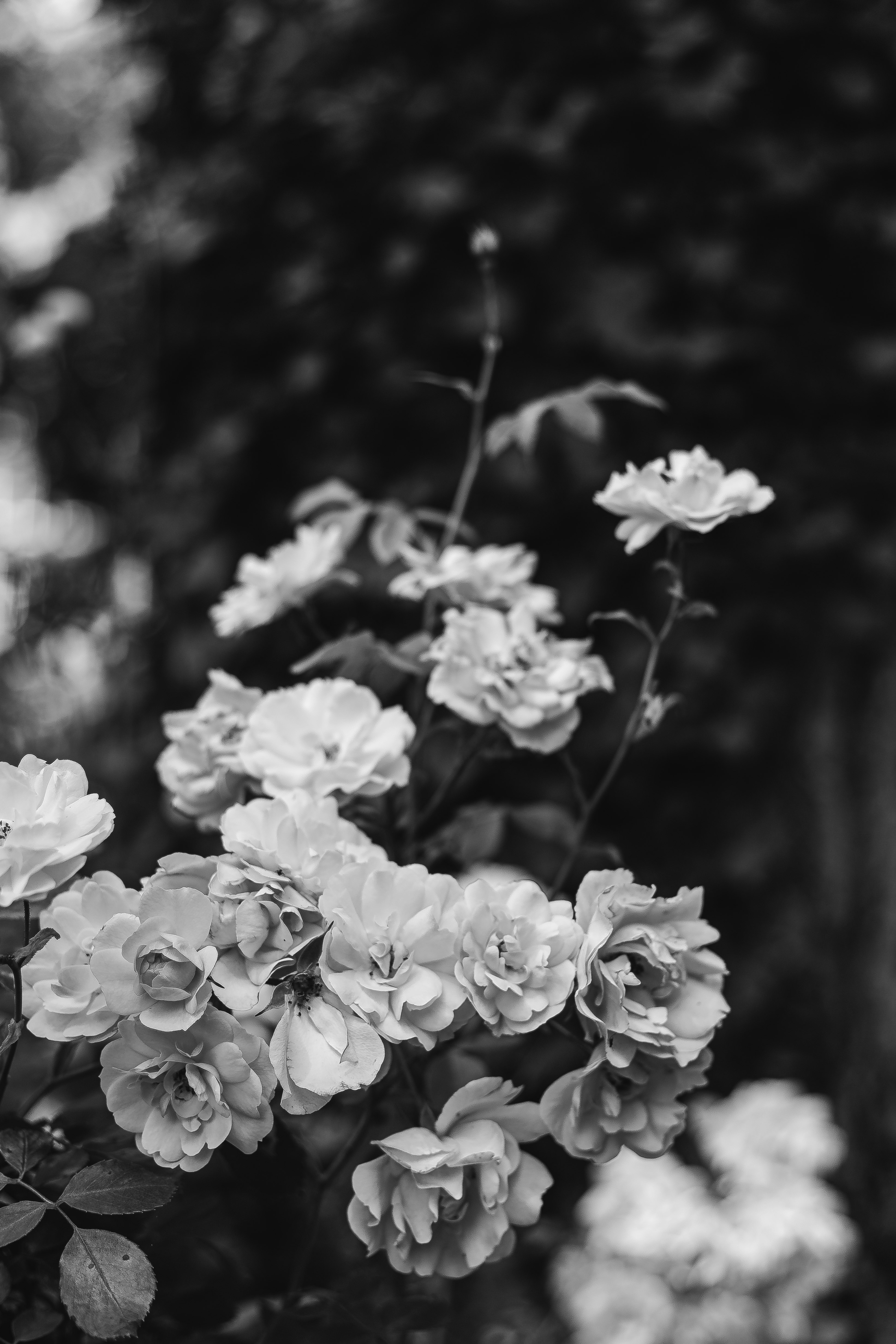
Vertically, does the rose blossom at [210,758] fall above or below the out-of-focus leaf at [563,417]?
above

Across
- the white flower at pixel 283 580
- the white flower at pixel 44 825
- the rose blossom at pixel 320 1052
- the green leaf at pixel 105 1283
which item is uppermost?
the white flower at pixel 44 825

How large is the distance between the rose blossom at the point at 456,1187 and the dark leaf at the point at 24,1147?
16cm

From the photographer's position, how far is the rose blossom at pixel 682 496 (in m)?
0.63

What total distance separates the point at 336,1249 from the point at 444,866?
0.82 m

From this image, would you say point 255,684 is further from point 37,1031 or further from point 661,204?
point 37,1031

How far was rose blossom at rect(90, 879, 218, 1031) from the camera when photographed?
454 mm

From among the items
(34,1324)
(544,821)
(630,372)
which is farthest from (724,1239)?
(630,372)

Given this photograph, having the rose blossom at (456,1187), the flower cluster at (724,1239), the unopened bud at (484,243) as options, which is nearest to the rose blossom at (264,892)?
the rose blossom at (456,1187)

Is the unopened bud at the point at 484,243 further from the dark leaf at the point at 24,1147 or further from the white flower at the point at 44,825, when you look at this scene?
the dark leaf at the point at 24,1147

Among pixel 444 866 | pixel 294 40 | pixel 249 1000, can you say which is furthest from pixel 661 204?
pixel 249 1000

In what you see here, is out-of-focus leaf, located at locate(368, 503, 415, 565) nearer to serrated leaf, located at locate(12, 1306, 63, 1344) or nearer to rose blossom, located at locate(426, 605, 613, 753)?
rose blossom, located at locate(426, 605, 613, 753)

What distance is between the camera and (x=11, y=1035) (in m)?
0.48

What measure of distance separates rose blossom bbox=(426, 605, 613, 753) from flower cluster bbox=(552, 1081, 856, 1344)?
2.60ft

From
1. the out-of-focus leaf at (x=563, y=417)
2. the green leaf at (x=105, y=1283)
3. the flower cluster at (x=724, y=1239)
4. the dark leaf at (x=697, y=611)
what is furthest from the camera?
the flower cluster at (x=724, y=1239)
